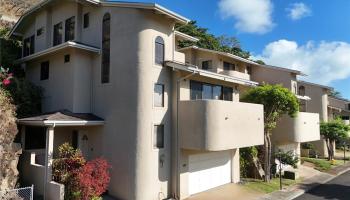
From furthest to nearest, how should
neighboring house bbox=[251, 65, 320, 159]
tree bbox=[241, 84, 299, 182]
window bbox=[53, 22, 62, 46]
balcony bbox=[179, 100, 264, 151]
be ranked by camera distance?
neighboring house bbox=[251, 65, 320, 159]
tree bbox=[241, 84, 299, 182]
window bbox=[53, 22, 62, 46]
balcony bbox=[179, 100, 264, 151]

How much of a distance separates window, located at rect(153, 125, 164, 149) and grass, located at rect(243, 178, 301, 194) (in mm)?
7650

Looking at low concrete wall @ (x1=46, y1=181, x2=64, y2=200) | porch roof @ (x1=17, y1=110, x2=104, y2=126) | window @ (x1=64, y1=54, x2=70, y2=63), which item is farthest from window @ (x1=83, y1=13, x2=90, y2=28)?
low concrete wall @ (x1=46, y1=181, x2=64, y2=200)

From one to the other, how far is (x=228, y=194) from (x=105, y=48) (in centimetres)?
1176

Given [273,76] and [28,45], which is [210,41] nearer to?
[273,76]

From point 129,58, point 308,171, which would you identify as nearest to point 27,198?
point 129,58

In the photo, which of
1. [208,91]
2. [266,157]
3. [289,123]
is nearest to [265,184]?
[266,157]

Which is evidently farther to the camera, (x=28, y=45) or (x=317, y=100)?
(x=317, y=100)

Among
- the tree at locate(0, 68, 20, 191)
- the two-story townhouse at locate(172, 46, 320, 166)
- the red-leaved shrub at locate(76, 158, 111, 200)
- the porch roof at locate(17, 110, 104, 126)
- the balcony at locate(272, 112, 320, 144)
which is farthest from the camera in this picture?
the two-story townhouse at locate(172, 46, 320, 166)

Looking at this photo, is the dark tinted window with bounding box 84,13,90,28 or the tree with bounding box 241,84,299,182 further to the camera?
the tree with bounding box 241,84,299,182

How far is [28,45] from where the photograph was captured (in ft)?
82.3

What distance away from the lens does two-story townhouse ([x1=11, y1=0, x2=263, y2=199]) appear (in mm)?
16078

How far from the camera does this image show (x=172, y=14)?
17.0 m

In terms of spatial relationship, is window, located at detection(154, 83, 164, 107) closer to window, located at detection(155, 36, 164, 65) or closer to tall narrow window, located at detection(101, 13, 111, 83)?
window, located at detection(155, 36, 164, 65)

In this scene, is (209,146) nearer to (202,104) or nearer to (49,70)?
(202,104)
